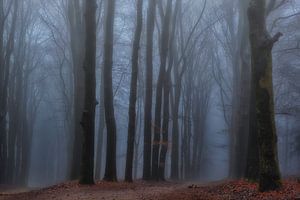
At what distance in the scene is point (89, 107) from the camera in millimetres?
15133

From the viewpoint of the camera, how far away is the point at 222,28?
32.1 m

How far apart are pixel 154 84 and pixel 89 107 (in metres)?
18.4

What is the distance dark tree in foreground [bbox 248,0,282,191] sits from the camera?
10.2 m

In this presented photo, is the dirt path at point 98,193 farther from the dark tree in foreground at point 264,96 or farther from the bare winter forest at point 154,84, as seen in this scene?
the dark tree in foreground at point 264,96

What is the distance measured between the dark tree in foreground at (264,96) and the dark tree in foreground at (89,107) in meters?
6.35

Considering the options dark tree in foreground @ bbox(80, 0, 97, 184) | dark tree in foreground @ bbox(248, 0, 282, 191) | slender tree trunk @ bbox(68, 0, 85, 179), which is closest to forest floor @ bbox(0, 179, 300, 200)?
dark tree in foreground @ bbox(248, 0, 282, 191)

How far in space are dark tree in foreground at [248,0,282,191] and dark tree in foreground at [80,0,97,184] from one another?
6.35 m

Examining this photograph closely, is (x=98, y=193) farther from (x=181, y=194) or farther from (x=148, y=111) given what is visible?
(x=148, y=111)

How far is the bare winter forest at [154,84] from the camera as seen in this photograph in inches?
444

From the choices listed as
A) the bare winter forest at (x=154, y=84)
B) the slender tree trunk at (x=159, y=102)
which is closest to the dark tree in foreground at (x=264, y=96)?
the bare winter forest at (x=154, y=84)

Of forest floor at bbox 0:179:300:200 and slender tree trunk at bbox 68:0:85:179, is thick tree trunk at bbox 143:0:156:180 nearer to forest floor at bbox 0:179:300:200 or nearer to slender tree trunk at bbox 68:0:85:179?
slender tree trunk at bbox 68:0:85:179

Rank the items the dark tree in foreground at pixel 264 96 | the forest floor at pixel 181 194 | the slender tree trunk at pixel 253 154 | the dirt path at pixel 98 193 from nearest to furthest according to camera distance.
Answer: the forest floor at pixel 181 194, the dark tree in foreground at pixel 264 96, the dirt path at pixel 98 193, the slender tree trunk at pixel 253 154

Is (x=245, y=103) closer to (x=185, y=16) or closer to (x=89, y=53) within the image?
(x=89, y=53)

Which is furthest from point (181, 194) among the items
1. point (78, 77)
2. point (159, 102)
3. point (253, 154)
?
point (78, 77)
